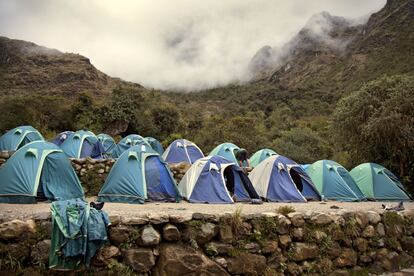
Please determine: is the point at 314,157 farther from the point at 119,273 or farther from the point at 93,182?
the point at 119,273

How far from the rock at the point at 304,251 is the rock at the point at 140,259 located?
2689mm

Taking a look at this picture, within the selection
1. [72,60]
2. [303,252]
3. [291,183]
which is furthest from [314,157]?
[72,60]

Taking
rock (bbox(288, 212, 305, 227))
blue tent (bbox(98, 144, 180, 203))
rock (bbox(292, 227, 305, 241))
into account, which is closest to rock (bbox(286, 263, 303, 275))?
rock (bbox(292, 227, 305, 241))

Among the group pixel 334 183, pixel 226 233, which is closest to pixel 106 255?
pixel 226 233

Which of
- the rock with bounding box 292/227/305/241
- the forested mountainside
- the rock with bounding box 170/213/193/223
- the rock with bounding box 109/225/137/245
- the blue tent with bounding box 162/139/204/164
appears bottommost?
the rock with bounding box 292/227/305/241

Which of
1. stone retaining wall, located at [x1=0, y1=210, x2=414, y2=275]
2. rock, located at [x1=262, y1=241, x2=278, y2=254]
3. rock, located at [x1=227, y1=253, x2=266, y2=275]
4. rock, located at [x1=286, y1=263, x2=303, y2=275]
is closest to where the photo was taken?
stone retaining wall, located at [x1=0, y1=210, x2=414, y2=275]

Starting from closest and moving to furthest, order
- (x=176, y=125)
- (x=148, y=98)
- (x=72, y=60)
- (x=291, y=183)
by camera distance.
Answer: (x=291, y=183), (x=176, y=125), (x=148, y=98), (x=72, y=60)

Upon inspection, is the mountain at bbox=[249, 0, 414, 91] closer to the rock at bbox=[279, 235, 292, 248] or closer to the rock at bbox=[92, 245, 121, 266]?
the rock at bbox=[279, 235, 292, 248]

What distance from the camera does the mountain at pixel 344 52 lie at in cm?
6269

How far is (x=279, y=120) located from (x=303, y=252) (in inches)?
1763

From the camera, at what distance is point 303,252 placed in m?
6.31

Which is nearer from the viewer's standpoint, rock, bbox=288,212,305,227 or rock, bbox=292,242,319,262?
rock, bbox=292,242,319,262

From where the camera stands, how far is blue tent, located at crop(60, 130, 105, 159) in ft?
59.7

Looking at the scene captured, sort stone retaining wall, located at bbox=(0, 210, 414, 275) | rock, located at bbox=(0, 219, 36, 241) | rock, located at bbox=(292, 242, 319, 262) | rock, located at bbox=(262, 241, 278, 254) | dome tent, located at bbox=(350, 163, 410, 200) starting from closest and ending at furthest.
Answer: rock, located at bbox=(0, 219, 36, 241), stone retaining wall, located at bbox=(0, 210, 414, 275), rock, located at bbox=(262, 241, 278, 254), rock, located at bbox=(292, 242, 319, 262), dome tent, located at bbox=(350, 163, 410, 200)
